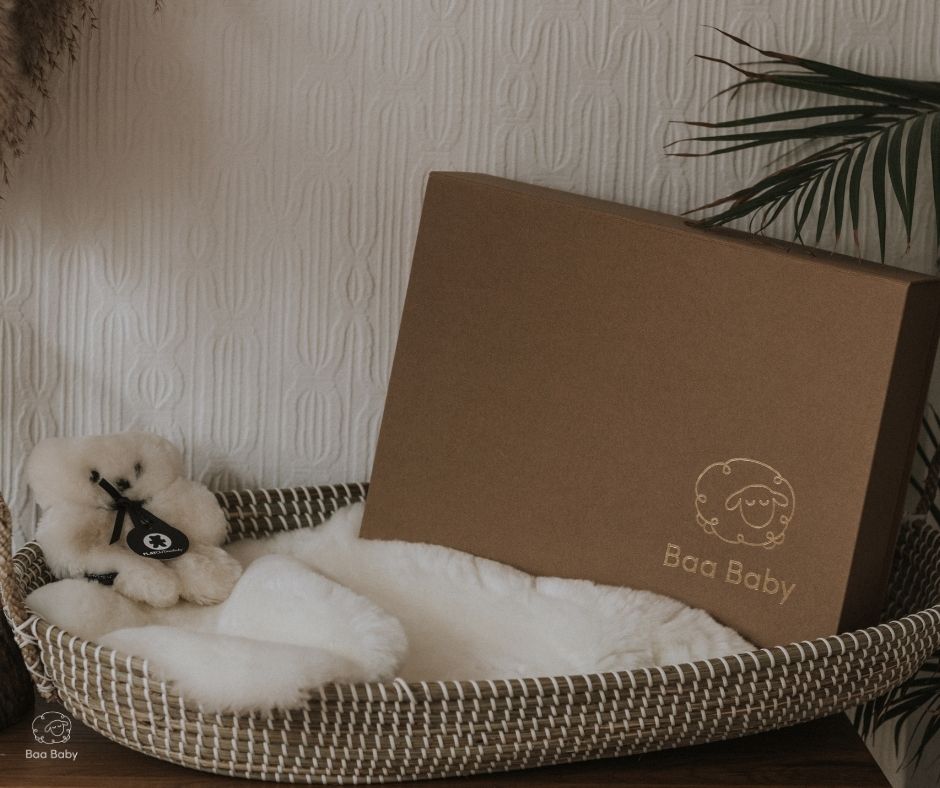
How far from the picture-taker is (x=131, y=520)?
92 cm

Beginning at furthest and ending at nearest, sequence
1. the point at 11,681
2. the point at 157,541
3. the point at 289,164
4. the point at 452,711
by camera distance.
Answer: the point at 289,164 < the point at 157,541 < the point at 11,681 < the point at 452,711

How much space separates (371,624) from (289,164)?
0.54 metres

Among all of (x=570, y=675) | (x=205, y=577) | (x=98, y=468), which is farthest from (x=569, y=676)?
(x=98, y=468)

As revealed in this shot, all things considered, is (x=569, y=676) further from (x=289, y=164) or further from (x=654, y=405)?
(x=289, y=164)

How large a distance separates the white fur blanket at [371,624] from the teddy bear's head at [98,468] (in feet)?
0.34

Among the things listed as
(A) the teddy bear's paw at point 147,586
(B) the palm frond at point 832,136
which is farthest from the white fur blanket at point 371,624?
(B) the palm frond at point 832,136

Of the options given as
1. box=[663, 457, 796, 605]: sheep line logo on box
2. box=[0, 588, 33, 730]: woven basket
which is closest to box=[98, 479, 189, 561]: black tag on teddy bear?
box=[0, 588, 33, 730]: woven basket

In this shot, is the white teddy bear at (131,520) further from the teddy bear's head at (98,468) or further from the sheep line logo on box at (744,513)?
the sheep line logo on box at (744,513)

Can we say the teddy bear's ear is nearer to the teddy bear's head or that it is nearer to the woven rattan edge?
the teddy bear's head

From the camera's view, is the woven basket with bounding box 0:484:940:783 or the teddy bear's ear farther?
the teddy bear's ear

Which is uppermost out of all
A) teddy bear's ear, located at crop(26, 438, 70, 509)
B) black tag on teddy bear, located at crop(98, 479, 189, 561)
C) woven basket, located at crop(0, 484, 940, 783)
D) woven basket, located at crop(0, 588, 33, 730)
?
teddy bear's ear, located at crop(26, 438, 70, 509)

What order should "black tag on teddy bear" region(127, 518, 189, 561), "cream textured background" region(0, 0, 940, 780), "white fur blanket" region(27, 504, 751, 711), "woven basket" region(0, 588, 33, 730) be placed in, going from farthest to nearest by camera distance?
"cream textured background" region(0, 0, 940, 780)
"black tag on teddy bear" region(127, 518, 189, 561)
"woven basket" region(0, 588, 33, 730)
"white fur blanket" region(27, 504, 751, 711)

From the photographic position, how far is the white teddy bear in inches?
34.3

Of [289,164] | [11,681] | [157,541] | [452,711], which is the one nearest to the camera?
[452,711]
